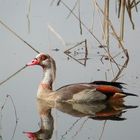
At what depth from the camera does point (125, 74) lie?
38.0ft

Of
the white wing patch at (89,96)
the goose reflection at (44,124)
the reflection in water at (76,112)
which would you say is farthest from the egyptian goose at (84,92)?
the goose reflection at (44,124)

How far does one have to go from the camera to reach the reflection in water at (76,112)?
9.08 metres

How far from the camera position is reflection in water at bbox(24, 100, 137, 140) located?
9.08 meters

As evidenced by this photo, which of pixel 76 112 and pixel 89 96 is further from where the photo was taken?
pixel 89 96

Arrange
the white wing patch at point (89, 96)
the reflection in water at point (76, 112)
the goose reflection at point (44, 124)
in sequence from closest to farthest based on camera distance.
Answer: the goose reflection at point (44, 124) < the reflection in water at point (76, 112) < the white wing patch at point (89, 96)

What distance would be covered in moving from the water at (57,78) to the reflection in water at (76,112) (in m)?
0.01

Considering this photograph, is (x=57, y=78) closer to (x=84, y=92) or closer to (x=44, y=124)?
(x=84, y=92)

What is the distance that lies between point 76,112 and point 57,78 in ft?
5.74

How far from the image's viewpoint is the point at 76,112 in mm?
10102

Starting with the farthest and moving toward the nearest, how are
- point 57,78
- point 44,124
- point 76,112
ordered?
point 57,78, point 76,112, point 44,124

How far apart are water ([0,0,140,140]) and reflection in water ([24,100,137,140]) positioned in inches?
0.6

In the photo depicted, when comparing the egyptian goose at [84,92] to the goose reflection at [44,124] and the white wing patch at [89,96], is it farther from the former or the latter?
the goose reflection at [44,124]

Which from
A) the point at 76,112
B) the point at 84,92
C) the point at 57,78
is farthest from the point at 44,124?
the point at 57,78

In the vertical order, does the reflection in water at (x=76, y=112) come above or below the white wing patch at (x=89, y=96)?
below
